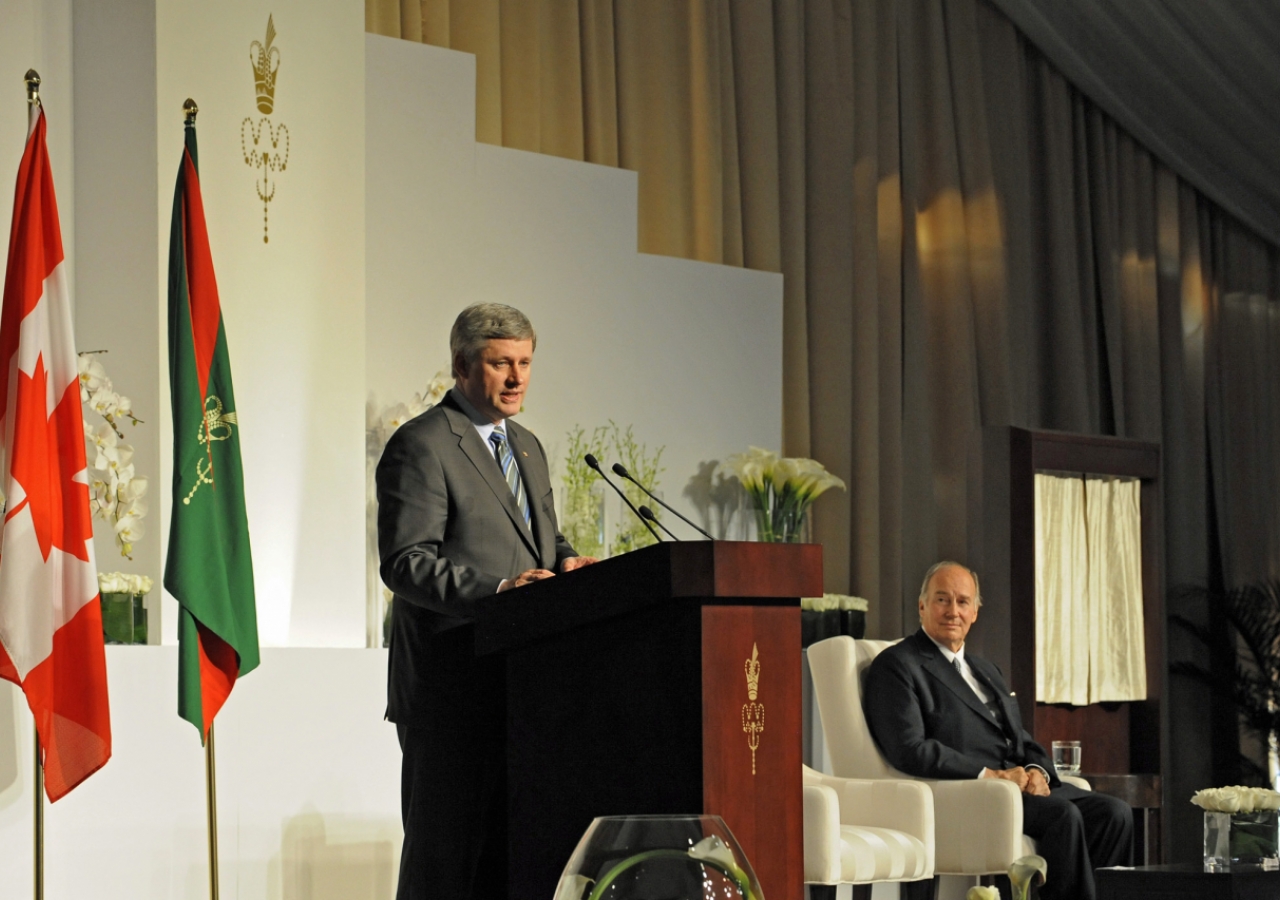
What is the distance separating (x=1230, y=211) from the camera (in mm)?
9188

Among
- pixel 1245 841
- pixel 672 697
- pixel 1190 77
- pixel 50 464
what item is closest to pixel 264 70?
pixel 50 464

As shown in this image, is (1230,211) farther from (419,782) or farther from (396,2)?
(419,782)

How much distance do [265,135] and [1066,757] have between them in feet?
10.6

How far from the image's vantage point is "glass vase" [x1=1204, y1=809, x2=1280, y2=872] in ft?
13.6

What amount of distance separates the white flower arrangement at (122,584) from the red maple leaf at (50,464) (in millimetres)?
557

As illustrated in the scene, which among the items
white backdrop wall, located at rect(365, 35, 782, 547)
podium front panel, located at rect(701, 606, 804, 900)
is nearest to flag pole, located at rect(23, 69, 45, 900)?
podium front panel, located at rect(701, 606, 804, 900)

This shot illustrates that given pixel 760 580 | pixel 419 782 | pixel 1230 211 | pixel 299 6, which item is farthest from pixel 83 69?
pixel 1230 211

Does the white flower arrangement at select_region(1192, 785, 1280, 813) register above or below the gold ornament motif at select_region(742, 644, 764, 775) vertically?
below

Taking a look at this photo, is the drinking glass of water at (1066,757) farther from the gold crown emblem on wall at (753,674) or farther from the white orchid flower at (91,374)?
the gold crown emblem on wall at (753,674)

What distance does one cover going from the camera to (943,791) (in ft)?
15.7

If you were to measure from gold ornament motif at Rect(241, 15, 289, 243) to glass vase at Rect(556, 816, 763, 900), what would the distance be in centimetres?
382

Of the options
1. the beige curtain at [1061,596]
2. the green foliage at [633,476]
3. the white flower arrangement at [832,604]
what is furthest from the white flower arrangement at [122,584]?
the beige curtain at [1061,596]

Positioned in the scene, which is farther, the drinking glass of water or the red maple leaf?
the drinking glass of water

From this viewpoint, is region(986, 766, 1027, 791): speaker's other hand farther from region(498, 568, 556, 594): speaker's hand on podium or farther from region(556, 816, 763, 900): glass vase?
region(556, 816, 763, 900): glass vase
